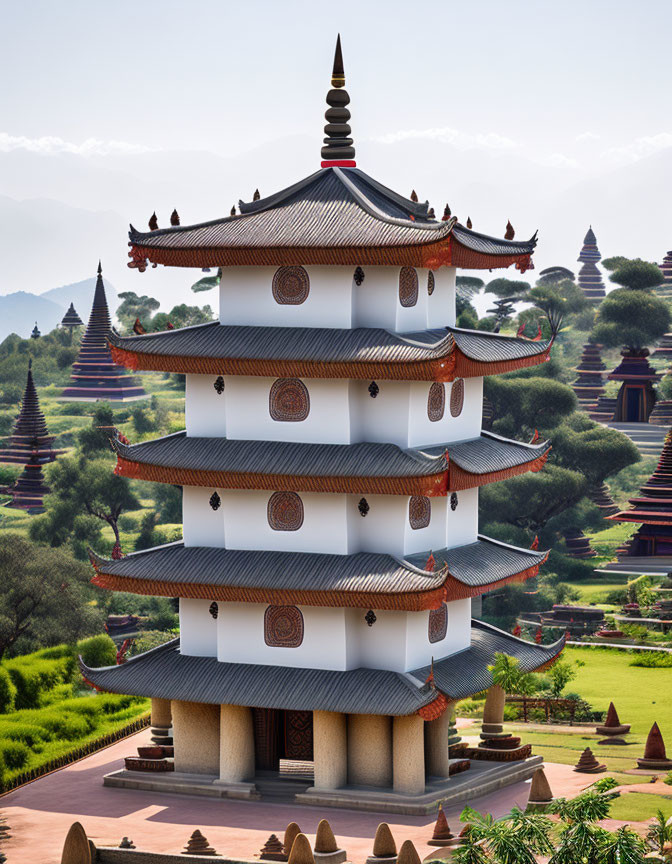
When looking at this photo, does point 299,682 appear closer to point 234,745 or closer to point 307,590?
point 307,590

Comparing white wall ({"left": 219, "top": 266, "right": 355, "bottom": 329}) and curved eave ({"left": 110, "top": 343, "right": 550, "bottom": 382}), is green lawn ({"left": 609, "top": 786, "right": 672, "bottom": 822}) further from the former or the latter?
white wall ({"left": 219, "top": 266, "right": 355, "bottom": 329})

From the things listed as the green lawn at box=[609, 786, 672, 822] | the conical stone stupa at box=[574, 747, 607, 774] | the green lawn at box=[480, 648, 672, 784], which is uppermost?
the green lawn at box=[609, 786, 672, 822]

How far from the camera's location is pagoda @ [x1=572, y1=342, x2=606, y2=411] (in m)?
119

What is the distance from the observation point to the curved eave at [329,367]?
4066cm

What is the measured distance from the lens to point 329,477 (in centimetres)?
4088

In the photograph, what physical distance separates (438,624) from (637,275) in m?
83.2

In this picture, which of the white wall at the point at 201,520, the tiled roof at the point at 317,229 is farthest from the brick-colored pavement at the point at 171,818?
the tiled roof at the point at 317,229

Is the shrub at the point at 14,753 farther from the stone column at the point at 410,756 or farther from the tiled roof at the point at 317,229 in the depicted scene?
the tiled roof at the point at 317,229

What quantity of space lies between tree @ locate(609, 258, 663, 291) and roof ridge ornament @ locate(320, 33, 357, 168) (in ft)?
261

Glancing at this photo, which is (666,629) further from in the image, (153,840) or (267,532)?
(153,840)

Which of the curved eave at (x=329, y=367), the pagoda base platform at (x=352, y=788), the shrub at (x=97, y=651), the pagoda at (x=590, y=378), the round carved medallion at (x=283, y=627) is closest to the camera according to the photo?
the pagoda base platform at (x=352, y=788)

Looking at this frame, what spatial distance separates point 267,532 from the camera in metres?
42.6

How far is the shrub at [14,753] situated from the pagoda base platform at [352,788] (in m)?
2.64

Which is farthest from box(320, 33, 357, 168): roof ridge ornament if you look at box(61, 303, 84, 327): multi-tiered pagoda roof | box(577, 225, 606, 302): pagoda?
box(577, 225, 606, 302): pagoda
